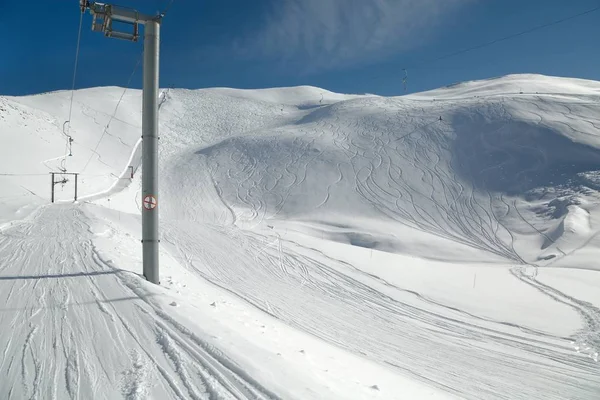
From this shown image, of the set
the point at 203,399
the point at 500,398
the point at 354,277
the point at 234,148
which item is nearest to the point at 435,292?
the point at 354,277

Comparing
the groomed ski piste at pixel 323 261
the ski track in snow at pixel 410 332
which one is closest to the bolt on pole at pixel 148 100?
the groomed ski piste at pixel 323 261

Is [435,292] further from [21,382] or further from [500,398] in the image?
Result: [21,382]

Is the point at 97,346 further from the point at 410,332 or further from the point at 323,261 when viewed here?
the point at 323,261

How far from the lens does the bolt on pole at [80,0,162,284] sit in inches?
310

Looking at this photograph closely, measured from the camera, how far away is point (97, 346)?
4.71 m

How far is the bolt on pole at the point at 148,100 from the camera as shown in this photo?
25.9 ft

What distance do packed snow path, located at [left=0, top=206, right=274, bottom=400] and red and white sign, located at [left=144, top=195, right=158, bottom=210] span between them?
1375 mm

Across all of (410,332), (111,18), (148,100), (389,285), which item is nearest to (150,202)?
(148,100)

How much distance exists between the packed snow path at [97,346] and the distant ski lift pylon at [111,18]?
4827 mm

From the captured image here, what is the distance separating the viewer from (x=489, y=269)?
15258mm

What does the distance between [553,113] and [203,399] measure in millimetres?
36447

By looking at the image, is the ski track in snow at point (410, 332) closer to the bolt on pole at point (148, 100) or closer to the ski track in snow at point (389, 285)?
the ski track in snow at point (389, 285)

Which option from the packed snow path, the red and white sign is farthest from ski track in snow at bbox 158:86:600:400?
the packed snow path

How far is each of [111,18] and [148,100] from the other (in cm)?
172
